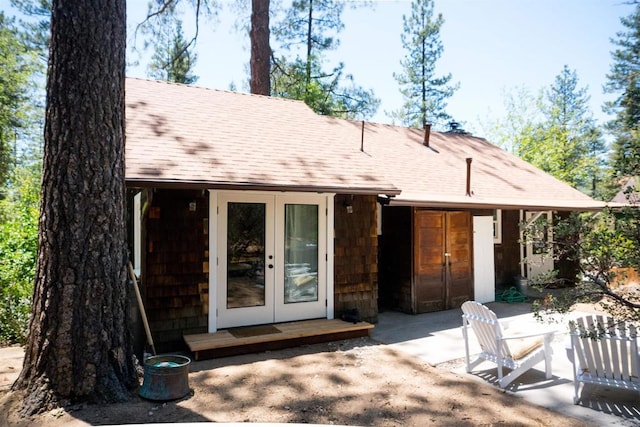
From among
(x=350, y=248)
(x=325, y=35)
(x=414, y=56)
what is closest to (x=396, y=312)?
(x=350, y=248)

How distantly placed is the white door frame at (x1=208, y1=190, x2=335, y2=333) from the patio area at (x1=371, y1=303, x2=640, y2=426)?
3.51ft

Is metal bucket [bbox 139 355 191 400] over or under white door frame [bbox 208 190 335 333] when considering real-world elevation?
under

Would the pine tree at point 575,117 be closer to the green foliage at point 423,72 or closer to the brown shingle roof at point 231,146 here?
the green foliage at point 423,72

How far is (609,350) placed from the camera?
4004 millimetres

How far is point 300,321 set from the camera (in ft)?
21.6

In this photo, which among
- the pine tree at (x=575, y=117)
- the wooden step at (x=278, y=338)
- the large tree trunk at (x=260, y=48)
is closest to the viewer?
the wooden step at (x=278, y=338)

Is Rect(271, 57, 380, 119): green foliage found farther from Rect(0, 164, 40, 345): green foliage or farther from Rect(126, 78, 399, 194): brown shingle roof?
Rect(0, 164, 40, 345): green foliage

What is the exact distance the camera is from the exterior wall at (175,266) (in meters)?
5.56

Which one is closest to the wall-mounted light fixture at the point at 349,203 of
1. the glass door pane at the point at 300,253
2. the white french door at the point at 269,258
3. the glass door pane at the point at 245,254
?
the white french door at the point at 269,258

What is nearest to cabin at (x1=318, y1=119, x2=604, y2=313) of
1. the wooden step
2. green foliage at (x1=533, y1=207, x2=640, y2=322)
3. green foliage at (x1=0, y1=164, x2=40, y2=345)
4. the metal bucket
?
the wooden step

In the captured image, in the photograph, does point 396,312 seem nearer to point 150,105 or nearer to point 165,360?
point 165,360

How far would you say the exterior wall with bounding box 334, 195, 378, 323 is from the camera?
6.97 metres

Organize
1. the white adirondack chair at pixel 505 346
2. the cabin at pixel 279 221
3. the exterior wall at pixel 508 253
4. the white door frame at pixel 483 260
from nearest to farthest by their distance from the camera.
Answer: the white adirondack chair at pixel 505 346 → the cabin at pixel 279 221 → the white door frame at pixel 483 260 → the exterior wall at pixel 508 253

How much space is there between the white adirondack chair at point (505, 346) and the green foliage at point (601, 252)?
779 mm
